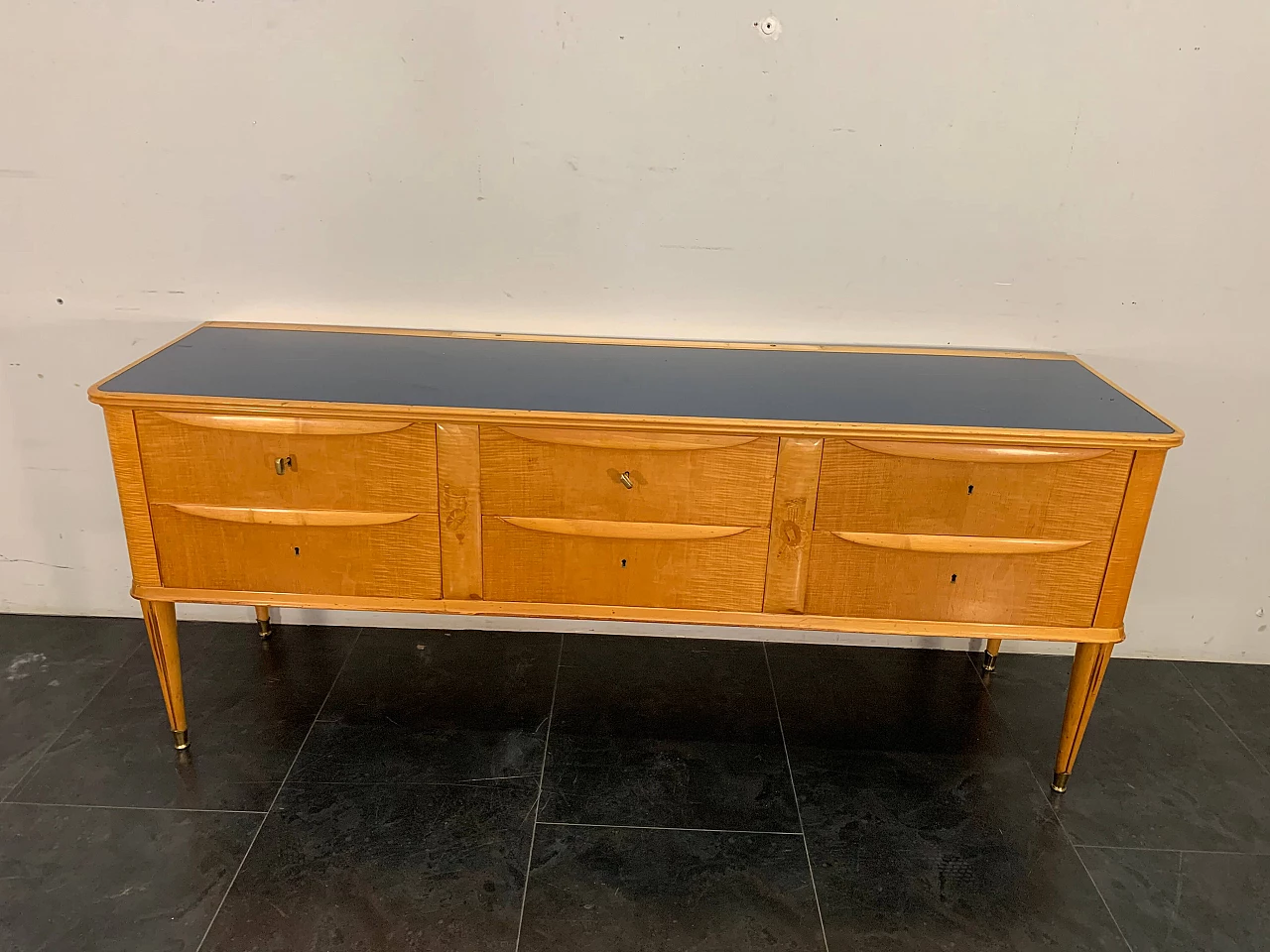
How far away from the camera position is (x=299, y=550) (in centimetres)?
176

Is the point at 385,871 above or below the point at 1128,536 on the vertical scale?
below

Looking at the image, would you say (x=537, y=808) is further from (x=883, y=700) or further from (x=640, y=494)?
(x=883, y=700)

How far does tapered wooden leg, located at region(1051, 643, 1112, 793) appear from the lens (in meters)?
1.81

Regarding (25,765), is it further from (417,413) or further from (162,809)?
(417,413)

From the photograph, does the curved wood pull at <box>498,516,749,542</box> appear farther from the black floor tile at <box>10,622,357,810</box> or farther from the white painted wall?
the black floor tile at <box>10,622,357,810</box>

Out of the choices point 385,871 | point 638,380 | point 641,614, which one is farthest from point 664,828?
point 638,380

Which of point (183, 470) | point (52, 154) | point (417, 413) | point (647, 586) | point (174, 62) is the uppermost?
point (174, 62)

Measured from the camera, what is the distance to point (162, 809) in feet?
5.88

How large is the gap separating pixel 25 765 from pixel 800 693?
1654 millimetres

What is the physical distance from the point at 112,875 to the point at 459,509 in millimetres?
881

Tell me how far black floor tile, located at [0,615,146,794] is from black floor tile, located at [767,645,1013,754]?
62.2 inches

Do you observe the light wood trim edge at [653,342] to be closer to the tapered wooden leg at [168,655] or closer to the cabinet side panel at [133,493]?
the cabinet side panel at [133,493]

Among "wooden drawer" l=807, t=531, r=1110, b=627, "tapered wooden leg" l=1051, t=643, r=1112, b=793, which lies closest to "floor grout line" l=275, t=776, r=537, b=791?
"wooden drawer" l=807, t=531, r=1110, b=627

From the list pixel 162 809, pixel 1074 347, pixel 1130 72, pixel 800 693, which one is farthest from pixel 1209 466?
pixel 162 809
